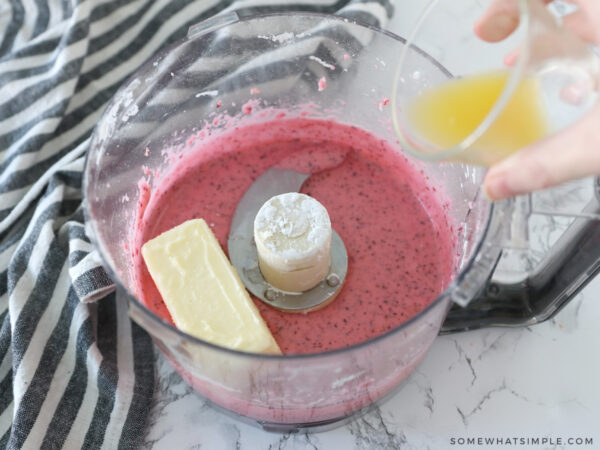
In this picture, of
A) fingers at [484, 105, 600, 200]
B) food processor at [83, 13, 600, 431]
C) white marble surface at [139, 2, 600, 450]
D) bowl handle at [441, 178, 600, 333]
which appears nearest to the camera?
fingers at [484, 105, 600, 200]

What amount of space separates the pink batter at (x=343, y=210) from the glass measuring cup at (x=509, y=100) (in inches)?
10.1

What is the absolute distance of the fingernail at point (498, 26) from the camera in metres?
1.00

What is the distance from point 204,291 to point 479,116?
48 cm

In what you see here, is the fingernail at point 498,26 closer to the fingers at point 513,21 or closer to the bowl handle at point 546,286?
the fingers at point 513,21

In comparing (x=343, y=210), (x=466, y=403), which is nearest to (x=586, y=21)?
(x=343, y=210)

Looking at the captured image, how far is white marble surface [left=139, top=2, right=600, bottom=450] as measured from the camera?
1.08 m

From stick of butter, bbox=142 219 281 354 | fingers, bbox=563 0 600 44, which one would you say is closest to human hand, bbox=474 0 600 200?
fingers, bbox=563 0 600 44

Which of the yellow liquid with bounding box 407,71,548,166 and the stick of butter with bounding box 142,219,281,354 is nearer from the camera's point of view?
the yellow liquid with bounding box 407,71,548,166

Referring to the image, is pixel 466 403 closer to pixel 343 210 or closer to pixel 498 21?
pixel 343 210

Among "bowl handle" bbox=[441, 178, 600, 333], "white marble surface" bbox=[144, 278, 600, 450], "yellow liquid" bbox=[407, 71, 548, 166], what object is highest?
"yellow liquid" bbox=[407, 71, 548, 166]

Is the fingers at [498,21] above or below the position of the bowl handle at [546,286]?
above

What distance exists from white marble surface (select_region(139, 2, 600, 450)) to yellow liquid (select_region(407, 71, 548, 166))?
434 mm

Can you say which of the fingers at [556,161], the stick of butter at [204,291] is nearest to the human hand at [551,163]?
the fingers at [556,161]

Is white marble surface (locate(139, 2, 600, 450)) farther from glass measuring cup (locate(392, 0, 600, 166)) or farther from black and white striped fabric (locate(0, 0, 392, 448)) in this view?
glass measuring cup (locate(392, 0, 600, 166))
